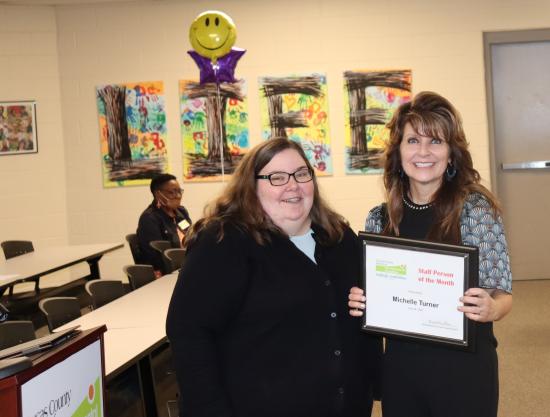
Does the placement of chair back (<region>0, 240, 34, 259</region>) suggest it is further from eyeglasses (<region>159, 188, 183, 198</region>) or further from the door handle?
the door handle

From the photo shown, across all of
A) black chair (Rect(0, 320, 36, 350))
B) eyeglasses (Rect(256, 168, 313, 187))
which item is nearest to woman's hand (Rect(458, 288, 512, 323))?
eyeglasses (Rect(256, 168, 313, 187))

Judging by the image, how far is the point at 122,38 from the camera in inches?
299

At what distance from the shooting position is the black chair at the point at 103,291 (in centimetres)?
405

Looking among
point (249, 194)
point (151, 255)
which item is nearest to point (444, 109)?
point (249, 194)

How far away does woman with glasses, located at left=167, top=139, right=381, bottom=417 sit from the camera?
1838 millimetres

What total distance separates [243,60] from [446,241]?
5865mm

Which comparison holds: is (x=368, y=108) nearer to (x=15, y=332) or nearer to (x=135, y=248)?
(x=135, y=248)

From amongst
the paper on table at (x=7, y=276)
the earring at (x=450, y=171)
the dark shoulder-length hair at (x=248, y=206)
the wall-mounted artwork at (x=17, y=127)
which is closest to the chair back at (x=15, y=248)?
the paper on table at (x=7, y=276)

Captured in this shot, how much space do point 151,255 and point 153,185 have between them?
69cm

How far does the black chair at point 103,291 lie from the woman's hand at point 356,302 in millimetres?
2413

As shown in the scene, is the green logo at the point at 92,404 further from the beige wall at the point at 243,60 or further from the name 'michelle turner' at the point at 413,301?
the beige wall at the point at 243,60

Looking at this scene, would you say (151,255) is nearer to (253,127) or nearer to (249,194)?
(253,127)

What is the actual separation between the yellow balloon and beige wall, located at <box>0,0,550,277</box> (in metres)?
1.46

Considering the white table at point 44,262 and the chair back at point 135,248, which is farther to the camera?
→ the chair back at point 135,248
